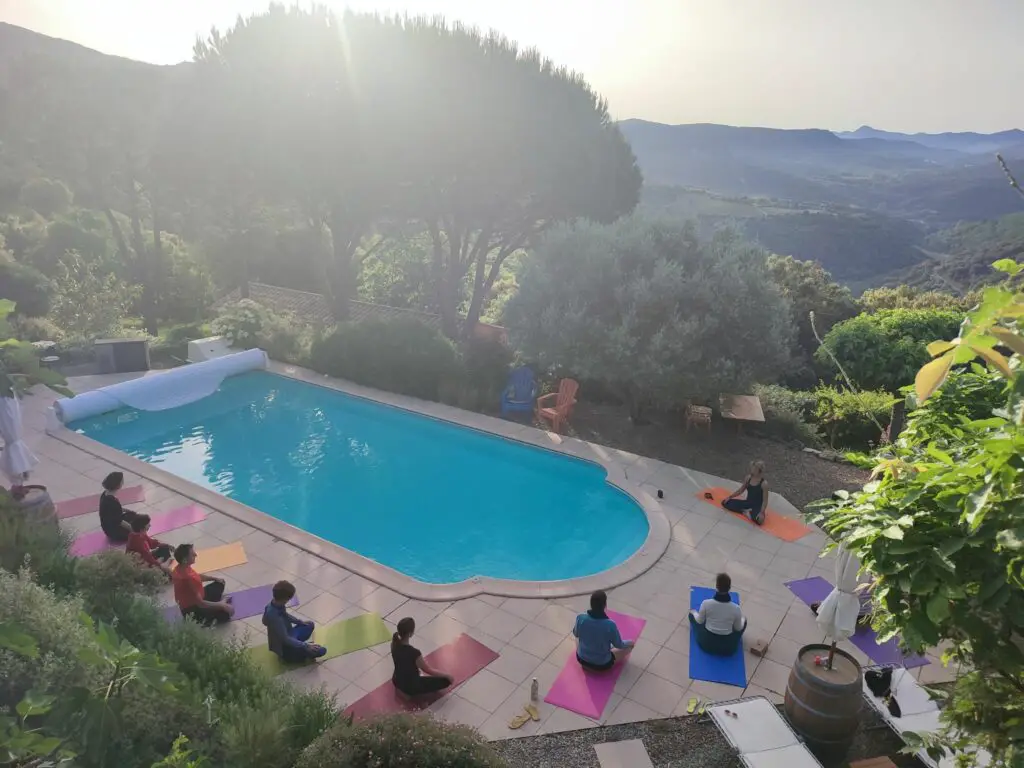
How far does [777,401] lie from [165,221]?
39.3 meters

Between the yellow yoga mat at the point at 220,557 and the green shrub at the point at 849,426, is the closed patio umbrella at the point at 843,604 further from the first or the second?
the green shrub at the point at 849,426

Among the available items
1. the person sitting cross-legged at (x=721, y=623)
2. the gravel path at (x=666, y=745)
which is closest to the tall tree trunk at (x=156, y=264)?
the gravel path at (x=666, y=745)

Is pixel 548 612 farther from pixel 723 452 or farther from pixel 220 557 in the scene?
pixel 723 452

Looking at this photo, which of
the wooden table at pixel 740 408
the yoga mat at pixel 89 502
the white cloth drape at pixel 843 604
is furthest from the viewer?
the wooden table at pixel 740 408

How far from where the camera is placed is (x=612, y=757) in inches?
238

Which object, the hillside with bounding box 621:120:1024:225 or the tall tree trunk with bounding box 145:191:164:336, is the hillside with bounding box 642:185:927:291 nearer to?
the hillside with bounding box 621:120:1024:225

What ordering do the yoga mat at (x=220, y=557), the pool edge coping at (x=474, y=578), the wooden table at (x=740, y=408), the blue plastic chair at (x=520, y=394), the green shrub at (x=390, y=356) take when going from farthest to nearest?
1. the green shrub at (x=390, y=356)
2. the blue plastic chair at (x=520, y=394)
3. the wooden table at (x=740, y=408)
4. the yoga mat at (x=220, y=557)
5. the pool edge coping at (x=474, y=578)

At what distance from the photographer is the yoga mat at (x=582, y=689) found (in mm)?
6664

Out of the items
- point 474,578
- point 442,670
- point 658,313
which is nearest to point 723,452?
point 658,313

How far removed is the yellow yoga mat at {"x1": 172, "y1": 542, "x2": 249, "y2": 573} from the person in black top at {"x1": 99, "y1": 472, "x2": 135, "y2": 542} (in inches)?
42.3

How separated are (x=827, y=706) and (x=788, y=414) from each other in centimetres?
A: 949

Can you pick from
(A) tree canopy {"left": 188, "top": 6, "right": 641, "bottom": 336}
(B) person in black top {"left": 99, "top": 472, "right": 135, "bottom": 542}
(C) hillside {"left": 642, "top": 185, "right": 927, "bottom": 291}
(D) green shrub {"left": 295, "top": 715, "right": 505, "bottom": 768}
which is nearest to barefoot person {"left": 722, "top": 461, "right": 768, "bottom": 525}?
(D) green shrub {"left": 295, "top": 715, "right": 505, "bottom": 768}

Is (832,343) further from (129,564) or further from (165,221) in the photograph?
(165,221)

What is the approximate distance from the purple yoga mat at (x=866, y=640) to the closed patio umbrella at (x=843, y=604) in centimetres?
96
